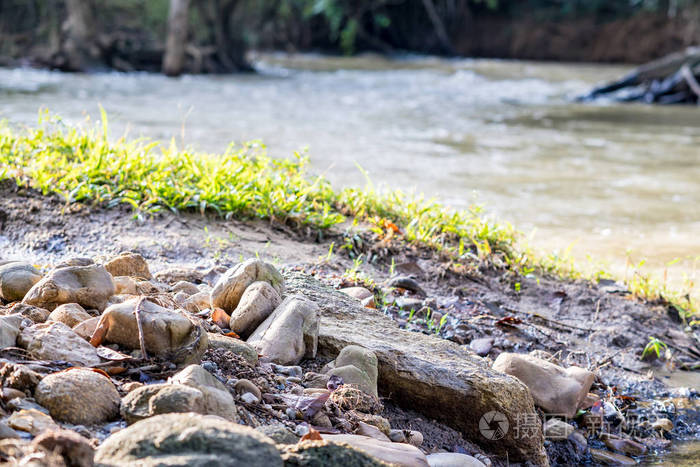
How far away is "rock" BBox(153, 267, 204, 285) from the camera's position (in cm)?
277

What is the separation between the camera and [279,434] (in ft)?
5.41

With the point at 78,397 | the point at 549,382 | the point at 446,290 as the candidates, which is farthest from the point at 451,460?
the point at 446,290

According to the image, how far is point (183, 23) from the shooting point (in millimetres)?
14609

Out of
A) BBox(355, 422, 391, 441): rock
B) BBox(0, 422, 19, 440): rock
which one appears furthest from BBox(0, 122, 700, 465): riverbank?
BBox(0, 422, 19, 440): rock

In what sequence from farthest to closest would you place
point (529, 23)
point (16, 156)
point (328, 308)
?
point (529, 23), point (16, 156), point (328, 308)

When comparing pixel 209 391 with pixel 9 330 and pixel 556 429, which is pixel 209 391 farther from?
pixel 556 429

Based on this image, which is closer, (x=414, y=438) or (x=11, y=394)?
(x=11, y=394)

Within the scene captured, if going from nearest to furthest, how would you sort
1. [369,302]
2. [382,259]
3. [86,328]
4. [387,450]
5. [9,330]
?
[387,450] → [9,330] → [86,328] → [369,302] → [382,259]

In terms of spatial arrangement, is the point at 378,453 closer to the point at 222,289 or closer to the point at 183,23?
the point at 222,289

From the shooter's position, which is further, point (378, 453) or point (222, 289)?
point (222, 289)

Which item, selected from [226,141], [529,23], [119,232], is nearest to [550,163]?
[226,141]

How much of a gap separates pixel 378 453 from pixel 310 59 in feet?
76.3

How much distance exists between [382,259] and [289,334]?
1.41 metres

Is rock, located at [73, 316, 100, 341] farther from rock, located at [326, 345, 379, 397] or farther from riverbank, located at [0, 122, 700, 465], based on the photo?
rock, located at [326, 345, 379, 397]
